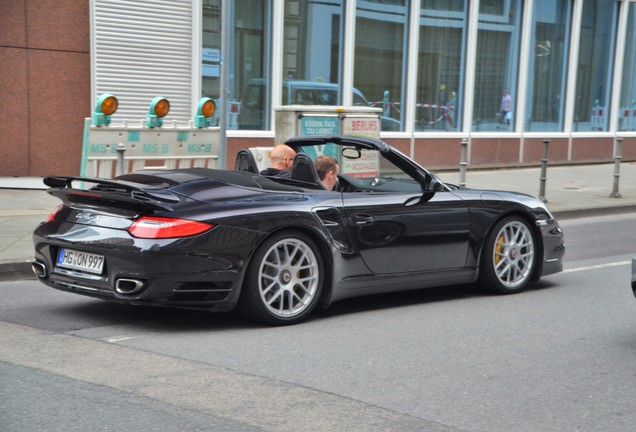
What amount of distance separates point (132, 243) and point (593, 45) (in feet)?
70.6

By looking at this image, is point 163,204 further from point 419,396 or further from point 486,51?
point 486,51

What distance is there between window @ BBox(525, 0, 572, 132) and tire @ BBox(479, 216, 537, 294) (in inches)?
636

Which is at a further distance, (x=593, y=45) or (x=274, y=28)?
(x=593, y=45)

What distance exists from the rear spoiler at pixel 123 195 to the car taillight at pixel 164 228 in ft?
0.31

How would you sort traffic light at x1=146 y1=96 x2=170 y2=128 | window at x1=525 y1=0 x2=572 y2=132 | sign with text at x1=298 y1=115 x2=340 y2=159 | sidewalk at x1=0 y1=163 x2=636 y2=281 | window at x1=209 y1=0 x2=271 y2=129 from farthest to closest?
1. window at x1=525 y1=0 x2=572 y2=132
2. window at x1=209 y1=0 x2=271 y2=129
3. sign with text at x1=298 y1=115 x2=340 y2=159
4. traffic light at x1=146 y1=96 x2=170 y2=128
5. sidewalk at x1=0 y1=163 x2=636 y2=281

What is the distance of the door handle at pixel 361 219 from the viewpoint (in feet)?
22.0


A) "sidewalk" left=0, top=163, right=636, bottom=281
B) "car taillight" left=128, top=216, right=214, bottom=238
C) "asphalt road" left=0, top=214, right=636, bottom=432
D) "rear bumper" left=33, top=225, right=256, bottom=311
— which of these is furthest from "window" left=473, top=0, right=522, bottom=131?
"car taillight" left=128, top=216, right=214, bottom=238


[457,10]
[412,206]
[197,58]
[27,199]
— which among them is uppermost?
[457,10]

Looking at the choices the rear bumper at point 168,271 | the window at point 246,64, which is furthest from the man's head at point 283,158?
the window at point 246,64

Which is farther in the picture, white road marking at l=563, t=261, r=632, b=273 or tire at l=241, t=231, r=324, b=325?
white road marking at l=563, t=261, r=632, b=273

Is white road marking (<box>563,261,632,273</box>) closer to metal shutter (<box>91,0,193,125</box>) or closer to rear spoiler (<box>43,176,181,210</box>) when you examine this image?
rear spoiler (<box>43,176,181,210</box>)

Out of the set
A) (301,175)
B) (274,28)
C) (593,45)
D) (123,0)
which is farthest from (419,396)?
(593,45)

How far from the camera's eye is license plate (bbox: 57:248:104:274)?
605 centimetres

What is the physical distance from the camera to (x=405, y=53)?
21.2 meters
